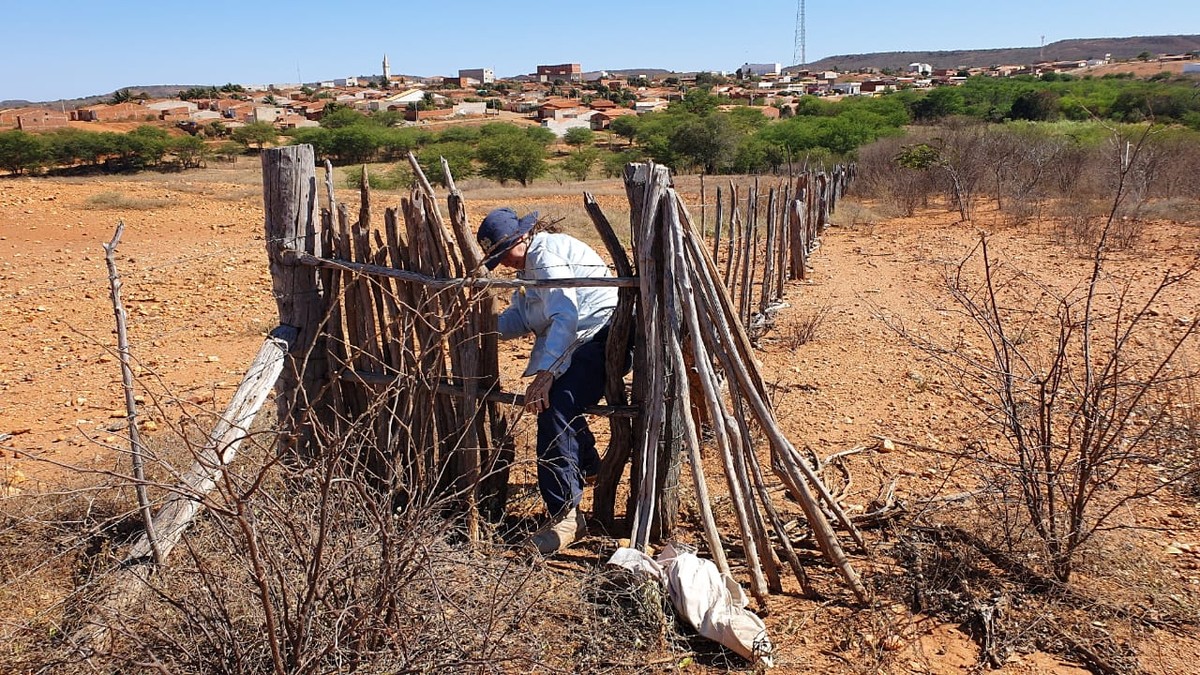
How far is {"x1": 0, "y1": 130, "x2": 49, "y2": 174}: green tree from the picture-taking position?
1113 inches

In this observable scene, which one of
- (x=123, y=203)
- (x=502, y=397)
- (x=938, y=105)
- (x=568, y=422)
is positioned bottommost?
(x=568, y=422)

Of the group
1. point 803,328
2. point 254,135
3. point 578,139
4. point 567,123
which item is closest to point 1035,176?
point 803,328

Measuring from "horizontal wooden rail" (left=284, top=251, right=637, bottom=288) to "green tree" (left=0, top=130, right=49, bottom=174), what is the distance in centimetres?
3139

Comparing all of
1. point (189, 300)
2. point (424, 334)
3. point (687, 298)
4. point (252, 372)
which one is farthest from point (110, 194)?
point (687, 298)

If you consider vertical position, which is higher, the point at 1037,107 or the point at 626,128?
the point at 626,128

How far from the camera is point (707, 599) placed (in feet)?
9.73

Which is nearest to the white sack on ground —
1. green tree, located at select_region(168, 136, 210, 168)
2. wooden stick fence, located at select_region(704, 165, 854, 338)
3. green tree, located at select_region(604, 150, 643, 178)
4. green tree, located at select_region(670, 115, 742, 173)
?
wooden stick fence, located at select_region(704, 165, 854, 338)

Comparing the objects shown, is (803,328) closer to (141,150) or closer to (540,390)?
(540,390)

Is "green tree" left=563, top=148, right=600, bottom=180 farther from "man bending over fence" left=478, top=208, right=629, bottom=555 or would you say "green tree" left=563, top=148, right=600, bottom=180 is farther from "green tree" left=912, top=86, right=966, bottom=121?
"man bending over fence" left=478, top=208, right=629, bottom=555

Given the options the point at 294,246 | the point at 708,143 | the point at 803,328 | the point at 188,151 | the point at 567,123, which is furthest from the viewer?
the point at 567,123

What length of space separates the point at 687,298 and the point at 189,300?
670 centimetres

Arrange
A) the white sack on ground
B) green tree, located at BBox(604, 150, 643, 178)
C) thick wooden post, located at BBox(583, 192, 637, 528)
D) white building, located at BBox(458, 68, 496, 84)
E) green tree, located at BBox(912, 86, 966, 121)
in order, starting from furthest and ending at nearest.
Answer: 1. white building, located at BBox(458, 68, 496, 84)
2. green tree, located at BBox(912, 86, 966, 121)
3. green tree, located at BBox(604, 150, 643, 178)
4. thick wooden post, located at BBox(583, 192, 637, 528)
5. the white sack on ground

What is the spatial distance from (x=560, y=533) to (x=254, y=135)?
1753 inches

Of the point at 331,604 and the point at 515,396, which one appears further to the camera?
the point at 515,396
